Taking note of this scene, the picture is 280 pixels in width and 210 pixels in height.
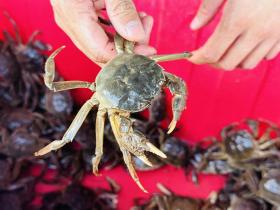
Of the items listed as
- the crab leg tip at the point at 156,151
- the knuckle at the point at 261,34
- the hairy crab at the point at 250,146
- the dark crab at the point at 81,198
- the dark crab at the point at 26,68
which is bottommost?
the dark crab at the point at 81,198

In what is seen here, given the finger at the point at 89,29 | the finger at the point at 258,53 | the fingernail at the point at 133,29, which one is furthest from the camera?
Result: the finger at the point at 258,53

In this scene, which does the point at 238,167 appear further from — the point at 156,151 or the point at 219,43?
the point at 156,151

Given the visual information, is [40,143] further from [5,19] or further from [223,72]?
[223,72]

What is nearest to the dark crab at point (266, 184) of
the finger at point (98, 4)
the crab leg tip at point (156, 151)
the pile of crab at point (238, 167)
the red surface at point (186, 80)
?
the pile of crab at point (238, 167)

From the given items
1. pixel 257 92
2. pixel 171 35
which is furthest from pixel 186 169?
pixel 171 35

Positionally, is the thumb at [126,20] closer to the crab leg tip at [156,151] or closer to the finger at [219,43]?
the crab leg tip at [156,151]

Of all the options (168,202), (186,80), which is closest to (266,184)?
(168,202)

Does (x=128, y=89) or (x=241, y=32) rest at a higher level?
(x=241, y=32)
